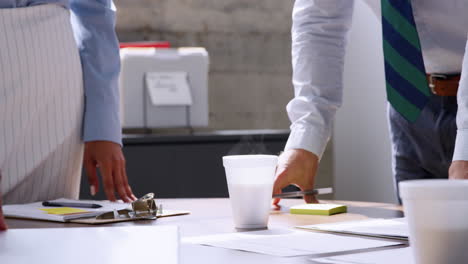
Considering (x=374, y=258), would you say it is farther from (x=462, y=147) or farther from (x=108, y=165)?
(x=108, y=165)

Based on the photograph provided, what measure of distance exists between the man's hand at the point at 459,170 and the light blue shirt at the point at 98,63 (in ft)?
2.85

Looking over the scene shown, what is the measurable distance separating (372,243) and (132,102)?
242 centimetres

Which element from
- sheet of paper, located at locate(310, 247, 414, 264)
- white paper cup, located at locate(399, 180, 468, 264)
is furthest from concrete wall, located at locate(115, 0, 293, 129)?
white paper cup, located at locate(399, 180, 468, 264)

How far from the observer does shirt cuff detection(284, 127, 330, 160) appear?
1.40 meters

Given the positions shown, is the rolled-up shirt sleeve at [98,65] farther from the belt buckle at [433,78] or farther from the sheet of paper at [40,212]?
the belt buckle at [433,78]

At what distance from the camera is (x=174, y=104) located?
3090 mm

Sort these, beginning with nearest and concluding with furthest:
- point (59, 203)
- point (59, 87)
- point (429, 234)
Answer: point (429, 234), point (59, 203), point (59, 87)

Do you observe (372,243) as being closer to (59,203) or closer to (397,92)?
(397,92)

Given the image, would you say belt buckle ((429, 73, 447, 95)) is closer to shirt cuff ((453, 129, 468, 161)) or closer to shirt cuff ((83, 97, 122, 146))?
shirt cuff ((453, 129, 468, 161))

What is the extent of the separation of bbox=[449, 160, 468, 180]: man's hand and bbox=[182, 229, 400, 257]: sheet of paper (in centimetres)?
15

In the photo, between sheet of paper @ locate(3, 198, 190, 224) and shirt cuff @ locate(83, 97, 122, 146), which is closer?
sheet of paper @ locate(3, 198, 190, 224)

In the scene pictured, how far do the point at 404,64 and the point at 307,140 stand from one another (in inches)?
10.2

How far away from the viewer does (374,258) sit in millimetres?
677

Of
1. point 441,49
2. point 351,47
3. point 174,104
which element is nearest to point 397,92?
point 441,49
